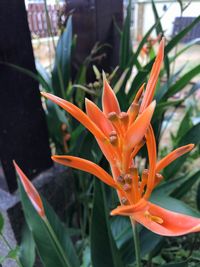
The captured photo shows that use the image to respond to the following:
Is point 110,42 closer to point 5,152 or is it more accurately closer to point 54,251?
point 5,152

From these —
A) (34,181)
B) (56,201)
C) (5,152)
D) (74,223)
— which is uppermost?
(5,152)

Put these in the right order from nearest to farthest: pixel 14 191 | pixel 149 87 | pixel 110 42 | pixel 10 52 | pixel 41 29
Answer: pixel 149 87 → pixel 10 52 → pixel 14 191 → pixel 41 29 → pixel 110 42

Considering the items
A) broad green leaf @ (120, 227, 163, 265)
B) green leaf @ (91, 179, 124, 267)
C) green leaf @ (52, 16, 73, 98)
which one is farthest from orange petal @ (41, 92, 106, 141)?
A: green leaf @ (52, 16, 73, 98)

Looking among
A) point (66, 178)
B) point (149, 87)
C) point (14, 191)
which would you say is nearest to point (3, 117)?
point (14, 191)

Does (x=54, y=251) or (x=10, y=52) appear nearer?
(x=54, y=251)

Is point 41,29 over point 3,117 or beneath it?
over

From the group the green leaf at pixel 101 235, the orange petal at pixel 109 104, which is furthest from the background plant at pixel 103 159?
the orange petal at pixel 109 104

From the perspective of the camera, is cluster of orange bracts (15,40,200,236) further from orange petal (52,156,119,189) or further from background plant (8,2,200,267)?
background plant (8,2,200,267)

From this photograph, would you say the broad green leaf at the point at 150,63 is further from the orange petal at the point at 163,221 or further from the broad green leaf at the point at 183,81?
the orange petal at the point at 163,221
